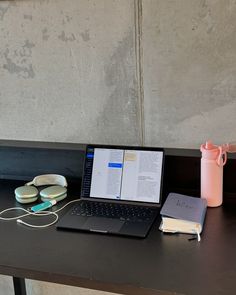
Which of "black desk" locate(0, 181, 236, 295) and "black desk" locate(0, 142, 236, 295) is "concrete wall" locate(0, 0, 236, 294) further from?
"black desk" locate(0, 181, 236, 295)

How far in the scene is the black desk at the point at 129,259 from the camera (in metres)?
0.97

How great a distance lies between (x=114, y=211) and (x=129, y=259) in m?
0.30

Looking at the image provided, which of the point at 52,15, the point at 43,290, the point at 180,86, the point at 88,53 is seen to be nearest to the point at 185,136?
the point at 180,86

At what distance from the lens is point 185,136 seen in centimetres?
153

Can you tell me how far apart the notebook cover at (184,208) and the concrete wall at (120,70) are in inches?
11.1

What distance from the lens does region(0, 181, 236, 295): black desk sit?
0.97 metres

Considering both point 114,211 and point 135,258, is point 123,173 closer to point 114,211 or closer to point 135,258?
point 114,211

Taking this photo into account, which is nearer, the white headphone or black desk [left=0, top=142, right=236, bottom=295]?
black desk [left=0, top=142, right=236, bottom=295]

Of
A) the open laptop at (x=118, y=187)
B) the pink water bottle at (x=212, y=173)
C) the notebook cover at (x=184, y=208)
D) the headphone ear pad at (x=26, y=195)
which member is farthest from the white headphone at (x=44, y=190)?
the pink water bottle at (x=212, y=173)

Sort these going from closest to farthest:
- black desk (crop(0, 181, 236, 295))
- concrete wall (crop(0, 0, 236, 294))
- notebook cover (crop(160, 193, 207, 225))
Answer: black desk (crop(0, 181, 236, 295)) < notebook cover (crop(160, 193, 207, 225)) < concrete wall (crop(0, 0, 236, 294))

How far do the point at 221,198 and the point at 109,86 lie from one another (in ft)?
1.97

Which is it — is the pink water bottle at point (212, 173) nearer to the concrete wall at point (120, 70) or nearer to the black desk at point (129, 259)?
→ the black desk at point (129, 259)

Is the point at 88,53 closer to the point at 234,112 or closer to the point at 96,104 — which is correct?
the point at 96,104

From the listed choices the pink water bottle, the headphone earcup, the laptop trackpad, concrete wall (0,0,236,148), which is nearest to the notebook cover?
the pink water bottle
